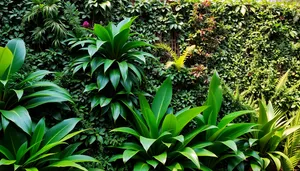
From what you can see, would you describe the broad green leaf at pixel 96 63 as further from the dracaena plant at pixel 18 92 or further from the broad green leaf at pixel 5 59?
the broad green leaf at pixel 5 59

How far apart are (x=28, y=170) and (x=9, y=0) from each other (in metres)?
1.92

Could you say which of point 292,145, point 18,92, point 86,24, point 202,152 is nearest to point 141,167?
point 202,152

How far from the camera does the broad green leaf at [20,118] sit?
2.09 metres

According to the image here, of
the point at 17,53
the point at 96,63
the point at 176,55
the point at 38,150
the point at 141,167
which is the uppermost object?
the point at 17,53

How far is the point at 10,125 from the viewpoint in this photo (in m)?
2.21

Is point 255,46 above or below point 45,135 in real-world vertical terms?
above

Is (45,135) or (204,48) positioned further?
(204,48)

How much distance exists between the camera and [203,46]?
11.5 feet

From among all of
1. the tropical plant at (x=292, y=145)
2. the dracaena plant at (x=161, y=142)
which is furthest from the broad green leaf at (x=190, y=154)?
the tropical plant at (x=292, y=145)

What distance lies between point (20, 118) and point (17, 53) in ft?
2.15

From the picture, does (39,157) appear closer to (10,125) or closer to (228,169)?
(10,125)

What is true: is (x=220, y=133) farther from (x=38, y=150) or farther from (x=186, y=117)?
(x=38, y=150)

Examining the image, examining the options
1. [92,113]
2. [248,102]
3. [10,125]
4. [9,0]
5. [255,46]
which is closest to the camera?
[10,125]

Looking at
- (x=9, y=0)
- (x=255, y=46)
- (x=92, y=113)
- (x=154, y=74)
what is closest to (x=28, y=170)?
(x=92, y=113)
